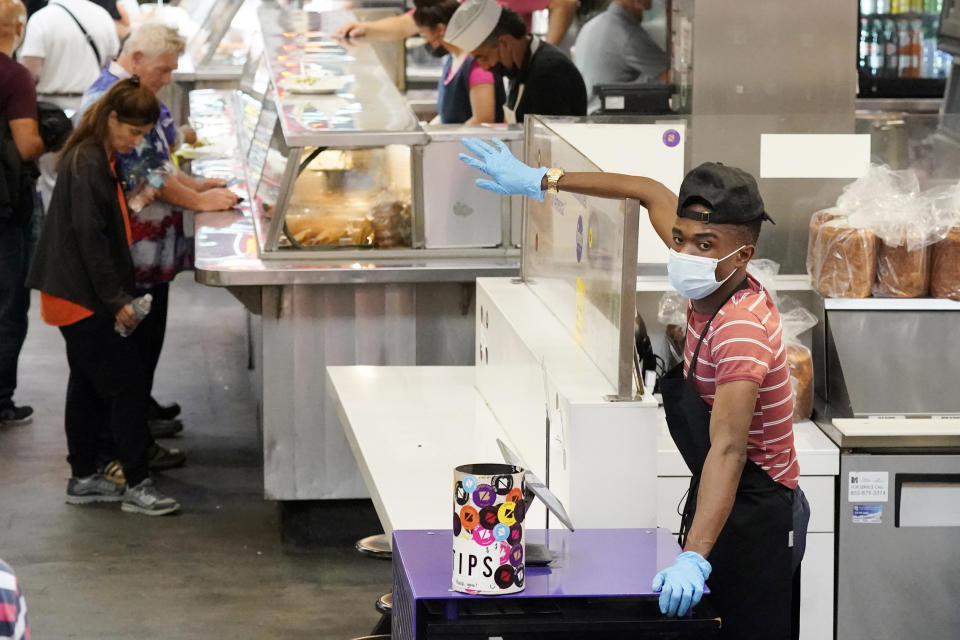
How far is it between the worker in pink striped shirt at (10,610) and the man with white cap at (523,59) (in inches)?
169

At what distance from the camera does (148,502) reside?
5570 millimetres

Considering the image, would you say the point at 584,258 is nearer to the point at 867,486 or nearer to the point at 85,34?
the point at 867,486

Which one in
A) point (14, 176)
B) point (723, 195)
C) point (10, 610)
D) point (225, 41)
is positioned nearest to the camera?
point (10, 610)

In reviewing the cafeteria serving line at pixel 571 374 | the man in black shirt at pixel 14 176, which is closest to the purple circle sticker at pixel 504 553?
the cafeteria serving line at pixel 571 374

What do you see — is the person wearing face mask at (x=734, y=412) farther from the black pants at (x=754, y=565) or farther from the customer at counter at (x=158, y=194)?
the customer at counter at (x=158, y=194)

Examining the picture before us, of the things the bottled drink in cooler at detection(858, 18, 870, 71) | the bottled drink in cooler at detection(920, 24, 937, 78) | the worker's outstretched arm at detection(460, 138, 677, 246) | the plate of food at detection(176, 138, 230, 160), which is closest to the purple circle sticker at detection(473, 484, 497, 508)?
the worker's outstretched arm at detection(460, 138, 677, 246)

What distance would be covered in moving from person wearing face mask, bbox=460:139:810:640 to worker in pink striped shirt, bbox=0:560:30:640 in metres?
1.40

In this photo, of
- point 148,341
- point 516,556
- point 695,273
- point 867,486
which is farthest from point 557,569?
point 148,341

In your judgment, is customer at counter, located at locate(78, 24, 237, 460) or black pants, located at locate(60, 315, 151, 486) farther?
customer at counter, located at locate(78, 24, 237, 460)

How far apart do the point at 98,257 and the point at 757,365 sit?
3.17 m

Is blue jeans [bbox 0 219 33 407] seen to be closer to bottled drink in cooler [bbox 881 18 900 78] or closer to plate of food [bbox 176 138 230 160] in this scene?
plate of food [bbox 176 138 230 160]

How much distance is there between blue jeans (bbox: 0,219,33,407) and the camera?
6.34 m

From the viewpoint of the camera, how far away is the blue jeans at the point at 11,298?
6.34m

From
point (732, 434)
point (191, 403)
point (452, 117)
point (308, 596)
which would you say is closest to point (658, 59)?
point (452, 117)
